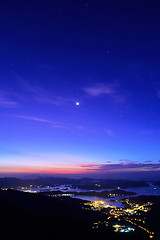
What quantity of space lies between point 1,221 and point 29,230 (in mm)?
6568

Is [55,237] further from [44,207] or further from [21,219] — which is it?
[44,207]

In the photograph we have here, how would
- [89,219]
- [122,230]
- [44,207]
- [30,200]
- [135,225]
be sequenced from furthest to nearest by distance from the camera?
[30,200] < [44,207] < [89,219] < [135,225] < [122,230]

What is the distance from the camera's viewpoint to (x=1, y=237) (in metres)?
26.8

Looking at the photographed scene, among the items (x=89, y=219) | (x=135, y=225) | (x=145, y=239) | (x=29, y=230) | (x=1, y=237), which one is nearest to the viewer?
(x=1, y=237)

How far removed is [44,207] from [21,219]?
42.8 metres

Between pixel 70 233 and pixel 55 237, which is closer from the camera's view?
pixel 55 237

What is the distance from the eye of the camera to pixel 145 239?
150ft

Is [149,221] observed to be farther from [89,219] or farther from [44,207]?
[44,207]

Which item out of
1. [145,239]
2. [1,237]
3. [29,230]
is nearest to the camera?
[1,237]

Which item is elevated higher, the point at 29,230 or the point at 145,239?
the point at 29,230

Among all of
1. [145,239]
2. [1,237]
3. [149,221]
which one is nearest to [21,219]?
[1,237]

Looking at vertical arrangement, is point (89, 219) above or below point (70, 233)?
below

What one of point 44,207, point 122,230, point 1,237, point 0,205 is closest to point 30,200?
point 44,207

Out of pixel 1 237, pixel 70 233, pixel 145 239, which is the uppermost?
pixel 1 237
